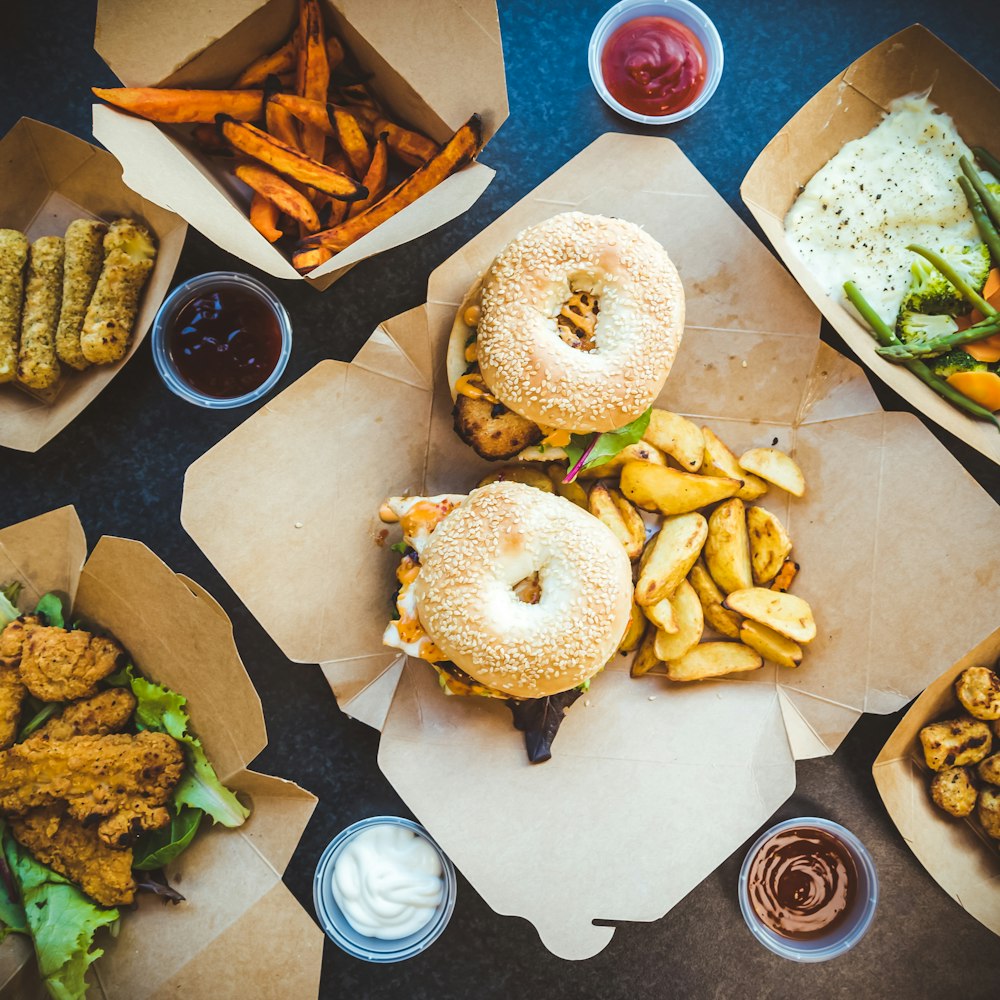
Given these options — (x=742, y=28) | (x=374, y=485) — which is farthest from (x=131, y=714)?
(x=742, y=28)

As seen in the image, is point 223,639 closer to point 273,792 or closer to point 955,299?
point 273,792

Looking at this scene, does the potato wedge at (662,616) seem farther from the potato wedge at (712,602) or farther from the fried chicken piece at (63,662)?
the fried chicken piece at (63,662)

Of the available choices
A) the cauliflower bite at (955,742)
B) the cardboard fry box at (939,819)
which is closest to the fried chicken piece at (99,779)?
the cardboard fry box at (939,819)

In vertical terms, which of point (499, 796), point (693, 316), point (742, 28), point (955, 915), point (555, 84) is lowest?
point (955, 915)

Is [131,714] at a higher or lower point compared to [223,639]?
lower

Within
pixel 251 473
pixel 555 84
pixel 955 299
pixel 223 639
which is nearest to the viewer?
pixel 223 639

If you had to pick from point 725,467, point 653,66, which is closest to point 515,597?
point 725,467

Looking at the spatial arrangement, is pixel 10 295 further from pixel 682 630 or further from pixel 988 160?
pixel 988 160

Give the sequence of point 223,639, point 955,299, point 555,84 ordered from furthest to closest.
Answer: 1. point 555,84
2. point 955,299
3. point 223,639
